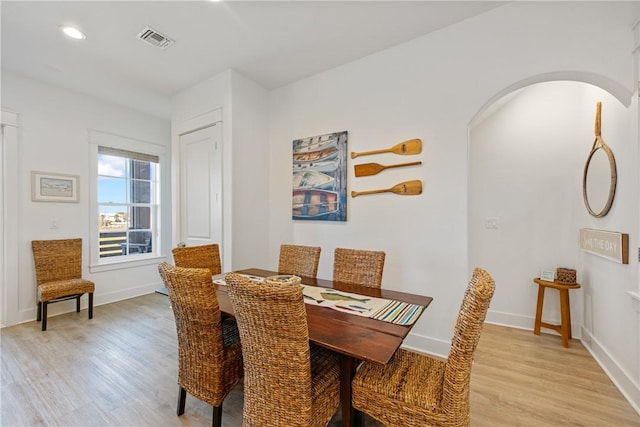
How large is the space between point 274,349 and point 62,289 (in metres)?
3.37

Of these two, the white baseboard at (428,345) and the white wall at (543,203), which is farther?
the white baseboard at (428,345)

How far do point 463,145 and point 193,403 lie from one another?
288 cm

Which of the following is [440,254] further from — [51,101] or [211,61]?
[51,101]

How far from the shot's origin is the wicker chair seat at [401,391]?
1178 mm

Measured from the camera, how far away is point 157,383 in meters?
2.04

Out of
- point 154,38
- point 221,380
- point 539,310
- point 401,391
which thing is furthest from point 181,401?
point 539,310

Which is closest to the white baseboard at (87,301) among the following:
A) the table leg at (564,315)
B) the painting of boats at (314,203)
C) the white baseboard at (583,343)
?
the painting of boats at (314,203)

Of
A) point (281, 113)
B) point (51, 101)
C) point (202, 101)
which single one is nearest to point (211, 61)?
point (202, 101)

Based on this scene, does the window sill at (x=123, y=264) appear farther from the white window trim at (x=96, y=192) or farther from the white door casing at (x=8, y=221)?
the white door casing at (x=8, y=221)

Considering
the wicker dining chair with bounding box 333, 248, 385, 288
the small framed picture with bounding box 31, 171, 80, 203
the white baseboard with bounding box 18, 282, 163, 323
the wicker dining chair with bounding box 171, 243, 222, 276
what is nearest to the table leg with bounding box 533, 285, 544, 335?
the wicker dining chair with bounding box 333, 248, 385, 288

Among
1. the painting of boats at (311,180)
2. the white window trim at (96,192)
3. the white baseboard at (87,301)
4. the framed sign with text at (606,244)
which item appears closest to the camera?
the framed sign with text at (606,244)

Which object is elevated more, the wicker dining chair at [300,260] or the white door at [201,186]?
the white door at [201,186]

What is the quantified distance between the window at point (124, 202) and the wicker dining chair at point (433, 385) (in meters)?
4.24

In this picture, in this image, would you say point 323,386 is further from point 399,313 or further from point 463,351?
point 463,351
